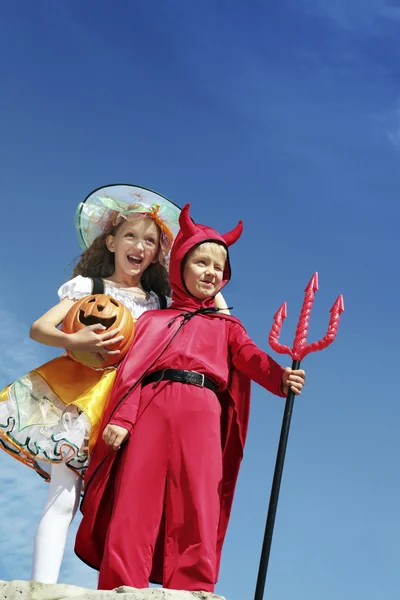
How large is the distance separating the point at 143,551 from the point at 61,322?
1.72m

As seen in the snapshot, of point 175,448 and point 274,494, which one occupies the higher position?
point 175,448

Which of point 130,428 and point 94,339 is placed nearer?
point 130,428

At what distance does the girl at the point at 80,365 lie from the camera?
5051mm

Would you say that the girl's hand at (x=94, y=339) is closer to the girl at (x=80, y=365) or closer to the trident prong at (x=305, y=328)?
the girl at (x=80, y=365)

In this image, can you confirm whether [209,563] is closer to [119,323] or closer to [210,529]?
[210,529]

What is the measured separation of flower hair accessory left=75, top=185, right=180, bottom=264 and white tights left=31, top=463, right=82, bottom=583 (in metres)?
1.96

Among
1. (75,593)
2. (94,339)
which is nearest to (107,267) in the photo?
(94,339)

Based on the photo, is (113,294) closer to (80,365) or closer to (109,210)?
(80,365)

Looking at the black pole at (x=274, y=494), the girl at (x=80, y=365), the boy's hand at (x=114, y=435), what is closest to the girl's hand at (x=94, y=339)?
the girl at (x=80, y=365)

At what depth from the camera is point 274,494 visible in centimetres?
485

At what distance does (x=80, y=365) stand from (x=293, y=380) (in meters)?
1.46

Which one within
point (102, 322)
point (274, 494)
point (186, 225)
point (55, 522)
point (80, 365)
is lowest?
point (55, 522)

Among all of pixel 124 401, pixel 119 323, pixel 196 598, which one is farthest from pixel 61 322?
pixel 196 598

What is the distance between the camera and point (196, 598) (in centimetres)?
404
